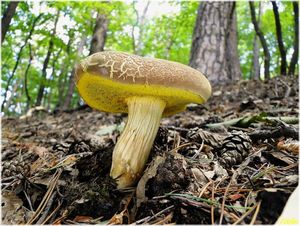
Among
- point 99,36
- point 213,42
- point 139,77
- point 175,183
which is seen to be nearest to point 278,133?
point 175,183

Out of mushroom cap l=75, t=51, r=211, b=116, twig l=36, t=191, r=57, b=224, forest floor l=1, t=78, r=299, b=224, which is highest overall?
mushroom cap l=75, t=51, r=211, b=116

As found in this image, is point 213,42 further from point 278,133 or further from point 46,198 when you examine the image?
point 46,198

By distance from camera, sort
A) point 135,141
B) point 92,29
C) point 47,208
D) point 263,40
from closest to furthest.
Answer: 1. point 47,208
2. point 135,141
3. point 263,40
4. point 92,29

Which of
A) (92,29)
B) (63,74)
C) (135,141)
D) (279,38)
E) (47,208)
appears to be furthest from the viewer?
(63,74)

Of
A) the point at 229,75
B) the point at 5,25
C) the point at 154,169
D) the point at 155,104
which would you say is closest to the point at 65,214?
the point at 154,169

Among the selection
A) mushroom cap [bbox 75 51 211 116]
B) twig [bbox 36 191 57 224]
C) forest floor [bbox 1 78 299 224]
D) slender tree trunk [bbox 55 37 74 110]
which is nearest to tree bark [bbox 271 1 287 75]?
forest floor [bbox 1 78 299 224]

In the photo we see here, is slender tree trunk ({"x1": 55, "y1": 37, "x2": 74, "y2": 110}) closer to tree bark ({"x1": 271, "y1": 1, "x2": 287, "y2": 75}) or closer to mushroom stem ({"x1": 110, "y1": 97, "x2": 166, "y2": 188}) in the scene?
tree bark ({"x1": 271, "y1": 1, "x2": 287, "y2": 75})

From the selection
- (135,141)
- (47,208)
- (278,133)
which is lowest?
(47,208)

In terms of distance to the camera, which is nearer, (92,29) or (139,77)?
(139,77)
